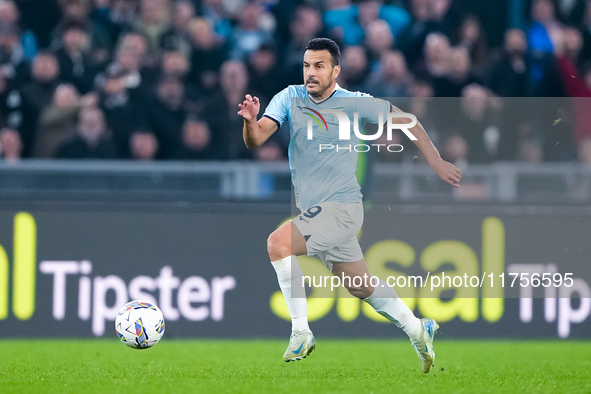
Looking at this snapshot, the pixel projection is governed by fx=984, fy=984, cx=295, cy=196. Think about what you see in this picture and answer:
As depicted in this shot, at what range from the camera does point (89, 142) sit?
9.57 meters

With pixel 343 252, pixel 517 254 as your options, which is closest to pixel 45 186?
pixel 343 252

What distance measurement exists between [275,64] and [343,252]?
411 centimetres

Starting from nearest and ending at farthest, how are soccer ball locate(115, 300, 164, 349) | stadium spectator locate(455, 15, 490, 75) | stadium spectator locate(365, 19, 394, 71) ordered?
A: 1. soccer ball locate(115, 300, 164, 349)
2. stadium spectator locate(365, 19, 394, 71)
3. stadium spectator locate(455, 15, 490, 75)

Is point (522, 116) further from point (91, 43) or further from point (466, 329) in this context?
point (91, 43)

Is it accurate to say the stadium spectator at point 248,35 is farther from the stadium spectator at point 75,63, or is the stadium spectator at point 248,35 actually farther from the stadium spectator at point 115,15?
the stadium spectator at point 75,63

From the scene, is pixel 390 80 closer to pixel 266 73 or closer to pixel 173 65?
pixel 266 73

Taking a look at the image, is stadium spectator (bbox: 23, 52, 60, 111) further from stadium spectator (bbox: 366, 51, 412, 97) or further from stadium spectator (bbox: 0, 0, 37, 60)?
stadium spectator (bbox: 366, 51, 412, 97)

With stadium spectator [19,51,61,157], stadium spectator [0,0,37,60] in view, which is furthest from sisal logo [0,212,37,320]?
stadium spectator [0,0,37,60]

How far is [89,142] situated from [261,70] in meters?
1.91

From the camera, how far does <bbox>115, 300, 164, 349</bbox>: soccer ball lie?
22.5ft

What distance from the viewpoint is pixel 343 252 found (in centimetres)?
652

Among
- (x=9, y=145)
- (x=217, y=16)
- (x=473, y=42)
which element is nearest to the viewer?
(x=9, y=145)

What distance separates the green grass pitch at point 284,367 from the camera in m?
5.93

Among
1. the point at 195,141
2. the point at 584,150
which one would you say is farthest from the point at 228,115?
the point at 584,150
